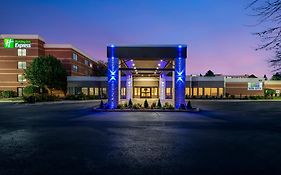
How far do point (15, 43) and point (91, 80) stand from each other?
17.4m

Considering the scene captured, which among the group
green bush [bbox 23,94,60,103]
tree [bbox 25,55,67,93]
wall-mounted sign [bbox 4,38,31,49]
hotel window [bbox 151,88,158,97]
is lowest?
green bush [bbox 23,94,60,103]

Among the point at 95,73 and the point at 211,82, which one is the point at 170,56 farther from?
the point at 95,73

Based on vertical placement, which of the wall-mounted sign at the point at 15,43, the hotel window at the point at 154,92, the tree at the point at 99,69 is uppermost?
the wall-mounted sign at the point at 15,43

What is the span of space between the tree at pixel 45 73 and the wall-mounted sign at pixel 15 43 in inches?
258

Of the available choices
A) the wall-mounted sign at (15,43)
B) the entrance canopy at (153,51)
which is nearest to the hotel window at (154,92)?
the wall-mounted sign at (15,43)

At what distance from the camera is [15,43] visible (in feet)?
189

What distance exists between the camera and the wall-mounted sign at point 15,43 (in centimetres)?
5753

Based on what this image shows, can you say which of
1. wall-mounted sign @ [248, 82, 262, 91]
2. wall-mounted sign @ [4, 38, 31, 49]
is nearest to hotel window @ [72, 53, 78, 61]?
wall-mounted sign @ [4, 38, 31, 49]

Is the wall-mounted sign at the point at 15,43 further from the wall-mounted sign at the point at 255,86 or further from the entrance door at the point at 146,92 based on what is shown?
the wall-mounted sign at the point at 255,86

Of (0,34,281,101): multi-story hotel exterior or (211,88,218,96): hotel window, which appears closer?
(0,34,281,101): multi-story hotel exterior

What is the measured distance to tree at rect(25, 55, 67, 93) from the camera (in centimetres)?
5225

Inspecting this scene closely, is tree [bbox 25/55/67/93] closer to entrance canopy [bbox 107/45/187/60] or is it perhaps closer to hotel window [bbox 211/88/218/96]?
entrance canopy [bbox 107/45/187/60]

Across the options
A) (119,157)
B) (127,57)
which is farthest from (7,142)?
(127,57)

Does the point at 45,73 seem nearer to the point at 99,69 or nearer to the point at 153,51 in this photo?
the point at 153,51
